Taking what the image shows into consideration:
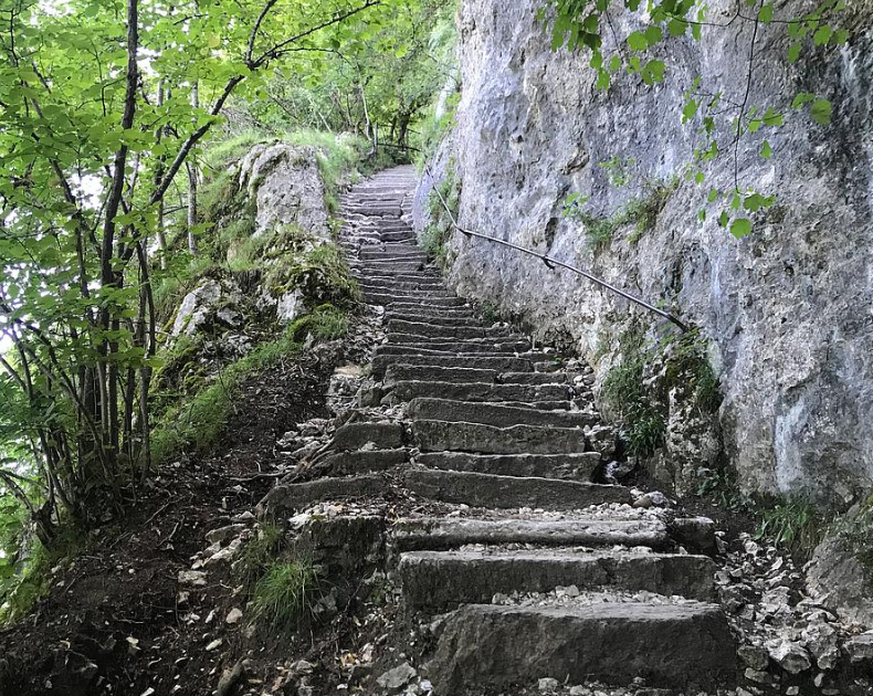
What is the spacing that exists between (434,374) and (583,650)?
3315mm

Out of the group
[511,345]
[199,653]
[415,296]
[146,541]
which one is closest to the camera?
Answer: [199,653]

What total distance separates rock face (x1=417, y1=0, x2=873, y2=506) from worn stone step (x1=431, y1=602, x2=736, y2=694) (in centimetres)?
120

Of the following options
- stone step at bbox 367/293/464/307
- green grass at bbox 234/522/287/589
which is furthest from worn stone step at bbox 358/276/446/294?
green grass at bbox 234/522/287/589

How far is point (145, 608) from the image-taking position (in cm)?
302

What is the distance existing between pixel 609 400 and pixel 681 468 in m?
0.99

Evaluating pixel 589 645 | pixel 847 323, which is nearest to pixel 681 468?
pixel 847 323

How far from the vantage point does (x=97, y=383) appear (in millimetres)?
3777

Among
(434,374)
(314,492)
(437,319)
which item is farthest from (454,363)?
(314,492)

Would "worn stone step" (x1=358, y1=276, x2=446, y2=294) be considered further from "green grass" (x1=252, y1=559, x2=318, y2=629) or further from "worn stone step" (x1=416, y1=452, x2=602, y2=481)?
"green grass" (x1=252, y1=559, x2=318, y2=629)

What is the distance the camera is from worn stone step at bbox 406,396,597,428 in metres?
4.76

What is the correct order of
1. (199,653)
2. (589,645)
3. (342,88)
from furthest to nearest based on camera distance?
(342,88) → (199,653) → (589,645)

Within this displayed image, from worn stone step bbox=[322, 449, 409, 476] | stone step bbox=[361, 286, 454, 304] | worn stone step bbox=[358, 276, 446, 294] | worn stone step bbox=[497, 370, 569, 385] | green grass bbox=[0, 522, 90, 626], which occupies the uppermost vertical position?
worn stone step bbox=[358, 276, 446, 294]

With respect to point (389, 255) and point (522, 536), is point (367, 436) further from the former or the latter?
point (389, 255)

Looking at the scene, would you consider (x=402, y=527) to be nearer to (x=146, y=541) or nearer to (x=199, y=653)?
(x=199, y=653)
